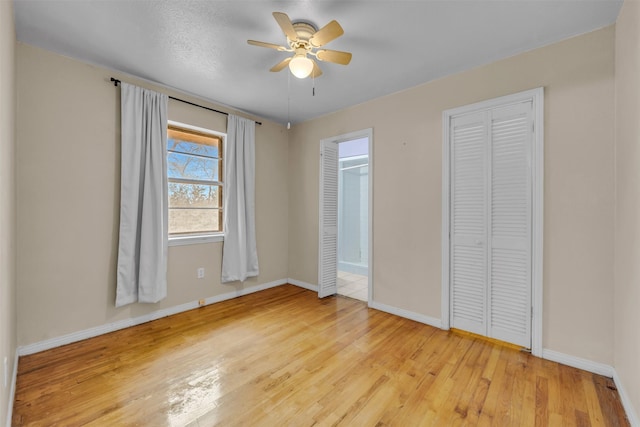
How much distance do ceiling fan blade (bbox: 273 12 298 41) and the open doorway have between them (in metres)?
3.54

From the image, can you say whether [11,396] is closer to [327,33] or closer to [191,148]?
[191,148]

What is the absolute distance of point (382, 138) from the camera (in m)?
A: 3.33

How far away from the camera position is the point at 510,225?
2.45 meters

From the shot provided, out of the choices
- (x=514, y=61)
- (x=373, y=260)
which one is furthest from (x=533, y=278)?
(x=514, y=61)

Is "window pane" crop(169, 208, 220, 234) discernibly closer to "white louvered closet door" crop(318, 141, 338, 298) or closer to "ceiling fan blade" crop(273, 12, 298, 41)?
"white louvered closet door" crop(318, 141, 338, 298)

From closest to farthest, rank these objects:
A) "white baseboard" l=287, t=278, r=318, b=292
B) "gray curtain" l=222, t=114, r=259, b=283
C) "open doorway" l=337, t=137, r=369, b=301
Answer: "gray curtain" l=222, t=114, r=259, b=283 → "white baseboard" l=287, t=278, r=318, b=292 → "open doorway" l=337, t=137, r=369, b=301

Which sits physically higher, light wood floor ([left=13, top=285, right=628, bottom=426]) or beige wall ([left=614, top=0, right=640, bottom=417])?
beige wall ([left=614, top=0, right=640, bottom=417])

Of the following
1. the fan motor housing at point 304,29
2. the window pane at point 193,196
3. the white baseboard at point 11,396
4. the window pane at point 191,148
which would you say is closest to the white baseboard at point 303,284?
the window pane at point 193,196

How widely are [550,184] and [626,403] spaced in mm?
1507

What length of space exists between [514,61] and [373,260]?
2395 mm

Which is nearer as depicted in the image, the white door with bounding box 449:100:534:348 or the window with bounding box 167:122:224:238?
the white door with bounding box 449:100:534:348

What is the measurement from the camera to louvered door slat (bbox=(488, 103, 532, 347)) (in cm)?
236

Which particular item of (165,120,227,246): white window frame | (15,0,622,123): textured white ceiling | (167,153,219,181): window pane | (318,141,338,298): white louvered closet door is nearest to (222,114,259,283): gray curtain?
(165,120,227,246): white window frame

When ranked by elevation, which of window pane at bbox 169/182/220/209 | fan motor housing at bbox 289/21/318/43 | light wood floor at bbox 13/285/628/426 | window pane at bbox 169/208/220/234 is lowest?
light wood floor at bbox 13/285/628/426
